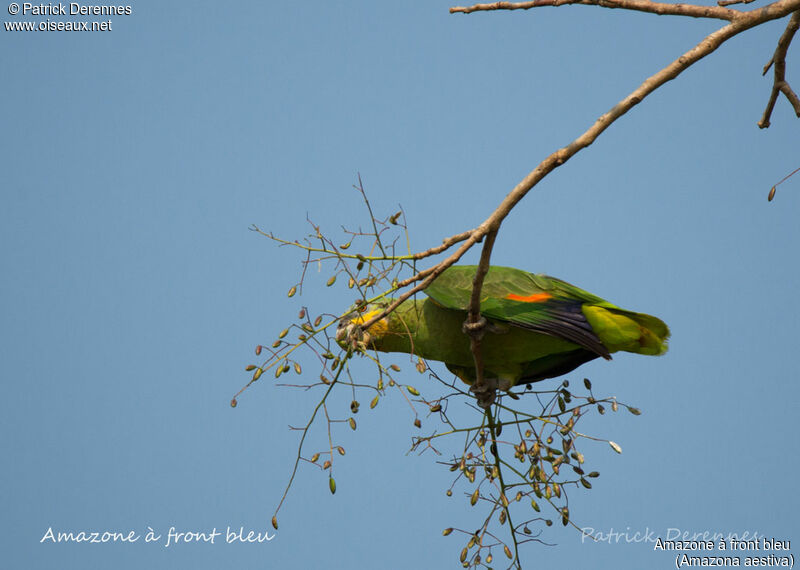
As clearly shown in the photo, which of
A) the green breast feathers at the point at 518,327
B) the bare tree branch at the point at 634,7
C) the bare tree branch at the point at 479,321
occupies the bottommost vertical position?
the bare tree branch at the point at 479,321

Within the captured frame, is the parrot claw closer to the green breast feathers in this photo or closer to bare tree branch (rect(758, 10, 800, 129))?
the green breast feathers

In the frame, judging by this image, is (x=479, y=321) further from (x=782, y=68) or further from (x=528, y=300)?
(x=782, y=68)

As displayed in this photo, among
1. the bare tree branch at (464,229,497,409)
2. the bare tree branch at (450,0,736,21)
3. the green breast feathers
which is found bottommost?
the bare tree branch at (464,229,497,409)

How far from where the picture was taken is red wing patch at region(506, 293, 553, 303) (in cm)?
429

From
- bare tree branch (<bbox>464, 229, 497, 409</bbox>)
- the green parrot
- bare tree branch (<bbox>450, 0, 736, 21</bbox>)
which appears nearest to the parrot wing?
the green parrot

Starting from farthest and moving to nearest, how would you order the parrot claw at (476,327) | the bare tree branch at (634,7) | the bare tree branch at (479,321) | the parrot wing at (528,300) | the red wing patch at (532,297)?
the red wing patch at (532,297)
the parrot wing at (528,300)
the parrot claw at (476,327)
the bare tree branch at (634,7)
the bare tree branch at (479,321)

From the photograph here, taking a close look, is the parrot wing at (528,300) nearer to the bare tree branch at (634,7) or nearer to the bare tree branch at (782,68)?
the bare tree branch at (782,68)

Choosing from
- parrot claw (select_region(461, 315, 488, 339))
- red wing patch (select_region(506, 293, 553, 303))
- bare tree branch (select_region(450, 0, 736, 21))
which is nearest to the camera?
bare tree branch (select_region(450, 0, 736, 21))

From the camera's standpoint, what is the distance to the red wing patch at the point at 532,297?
14.1ft

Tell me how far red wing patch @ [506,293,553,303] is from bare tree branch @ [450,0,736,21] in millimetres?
1512

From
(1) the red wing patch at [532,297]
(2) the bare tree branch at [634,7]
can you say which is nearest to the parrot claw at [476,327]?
(1) the red wing patch at [532,297]

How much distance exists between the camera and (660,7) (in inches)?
138

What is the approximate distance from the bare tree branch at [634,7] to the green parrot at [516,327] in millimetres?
1478

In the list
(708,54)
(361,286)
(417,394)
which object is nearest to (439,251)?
(361,286)
